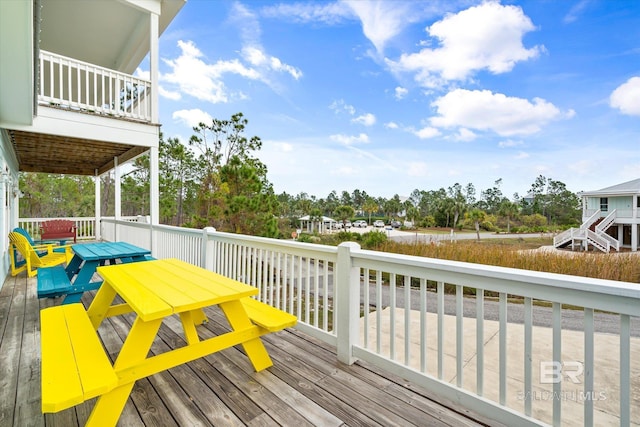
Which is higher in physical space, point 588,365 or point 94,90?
point 94,90

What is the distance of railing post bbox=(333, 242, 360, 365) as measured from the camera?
7.29ft

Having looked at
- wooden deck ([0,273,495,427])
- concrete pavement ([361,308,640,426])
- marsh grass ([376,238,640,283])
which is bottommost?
concrete pavement ([361,308,640,426])

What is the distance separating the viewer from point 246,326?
2.03 m

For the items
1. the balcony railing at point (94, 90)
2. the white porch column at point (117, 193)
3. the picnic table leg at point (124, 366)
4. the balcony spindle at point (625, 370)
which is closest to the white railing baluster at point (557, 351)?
the balcony spindle at point (625, 370)

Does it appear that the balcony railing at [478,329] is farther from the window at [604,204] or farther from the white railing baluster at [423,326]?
the window at [604,204]

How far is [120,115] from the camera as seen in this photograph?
5.42 metres

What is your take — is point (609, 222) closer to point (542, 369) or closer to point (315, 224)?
point (542, 369)

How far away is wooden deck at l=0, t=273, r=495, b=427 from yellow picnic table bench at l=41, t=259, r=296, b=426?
23cm

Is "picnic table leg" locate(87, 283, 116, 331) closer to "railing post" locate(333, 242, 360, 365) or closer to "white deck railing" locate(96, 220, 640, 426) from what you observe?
"white deck railing" locate(96, 220, 640, 426)

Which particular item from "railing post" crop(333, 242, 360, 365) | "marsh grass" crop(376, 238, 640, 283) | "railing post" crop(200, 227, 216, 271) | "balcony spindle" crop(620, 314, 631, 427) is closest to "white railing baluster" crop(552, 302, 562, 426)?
"balcony spindle" crop(620, 314, 631, 427)

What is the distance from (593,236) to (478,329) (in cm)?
2328

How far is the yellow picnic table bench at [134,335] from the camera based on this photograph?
1314 mm

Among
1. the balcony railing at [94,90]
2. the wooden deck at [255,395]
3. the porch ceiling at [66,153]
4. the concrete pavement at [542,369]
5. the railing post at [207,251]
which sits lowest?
the concrete pavement at [542,369]

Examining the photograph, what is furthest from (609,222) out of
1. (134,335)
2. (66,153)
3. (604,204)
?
(66,153)
